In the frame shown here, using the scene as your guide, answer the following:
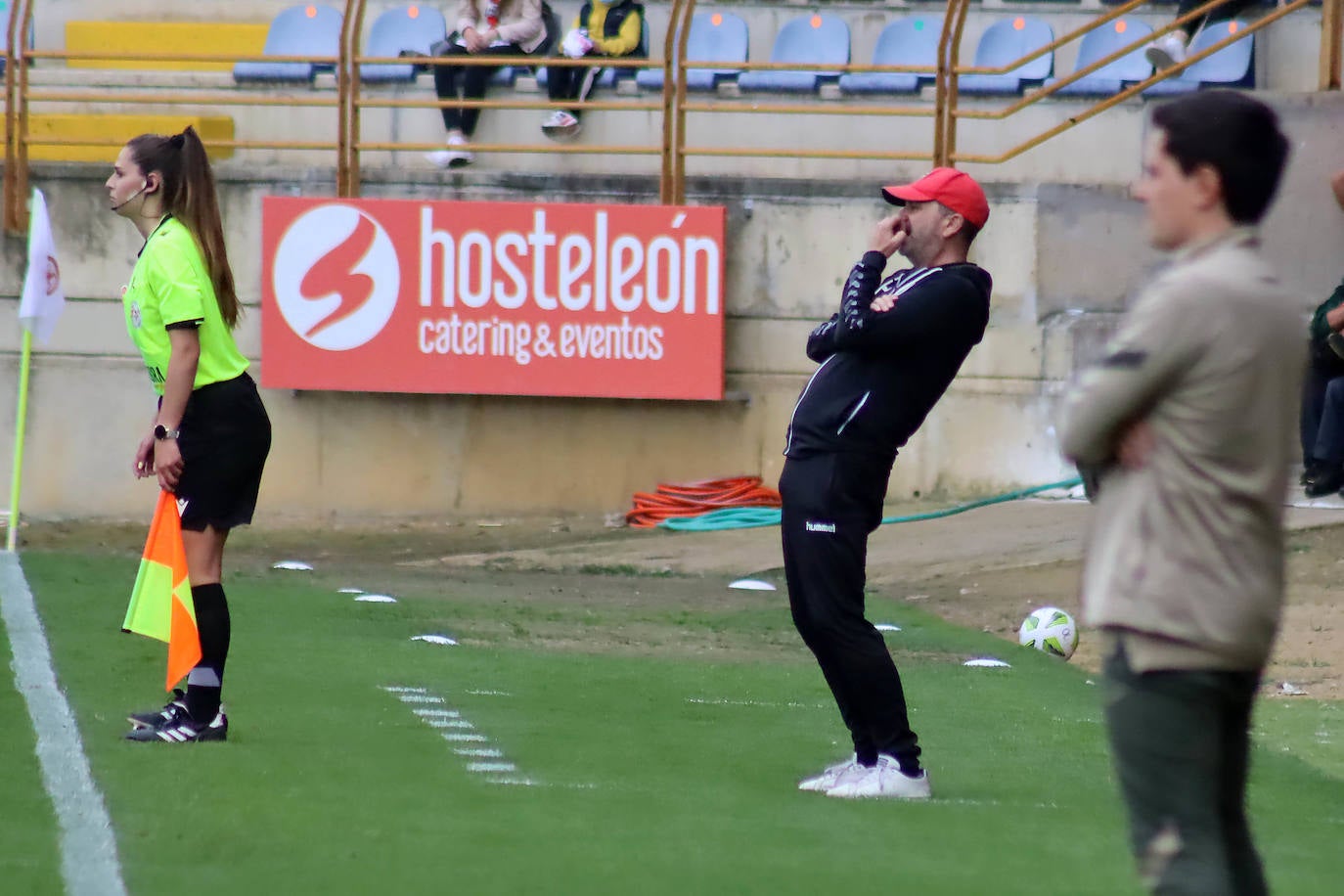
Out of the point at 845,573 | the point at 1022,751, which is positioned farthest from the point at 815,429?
the point at 1022,751

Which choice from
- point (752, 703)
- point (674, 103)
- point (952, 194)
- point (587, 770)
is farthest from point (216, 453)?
point (674, 103)

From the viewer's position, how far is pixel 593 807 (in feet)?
18.3

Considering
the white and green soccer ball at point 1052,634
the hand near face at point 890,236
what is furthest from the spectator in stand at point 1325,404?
the hand near face at point 890,236

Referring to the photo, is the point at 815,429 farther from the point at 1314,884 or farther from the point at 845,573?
the point at 1314,884

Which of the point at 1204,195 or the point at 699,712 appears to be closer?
the point at 1204,195

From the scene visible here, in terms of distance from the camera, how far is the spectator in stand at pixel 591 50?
1586 cm

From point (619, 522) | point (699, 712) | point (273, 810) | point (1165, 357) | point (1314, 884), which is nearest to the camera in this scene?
point (1165, 357)

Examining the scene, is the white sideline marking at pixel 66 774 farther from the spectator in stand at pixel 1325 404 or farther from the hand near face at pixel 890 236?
the spectator in stand at pixel 1325 404

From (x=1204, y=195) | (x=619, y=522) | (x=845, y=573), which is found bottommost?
(x=619, y=522)

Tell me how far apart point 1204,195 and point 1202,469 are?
1.47ft

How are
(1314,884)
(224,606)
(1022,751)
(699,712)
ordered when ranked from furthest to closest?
1. (699,712)
2. (1022,751)
3. (224,606)
4. (1314,884)

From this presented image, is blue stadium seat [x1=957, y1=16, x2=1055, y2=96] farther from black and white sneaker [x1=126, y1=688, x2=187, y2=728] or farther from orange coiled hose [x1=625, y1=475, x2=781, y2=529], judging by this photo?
black and white sneaker [x1=126, y1=688, x2=187, y2=728]

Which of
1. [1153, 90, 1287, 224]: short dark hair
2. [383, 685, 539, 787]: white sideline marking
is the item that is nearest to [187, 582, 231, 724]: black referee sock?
[383, 685, 539, 787]: white sideline marking

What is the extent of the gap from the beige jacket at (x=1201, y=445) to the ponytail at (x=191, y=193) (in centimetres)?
369
